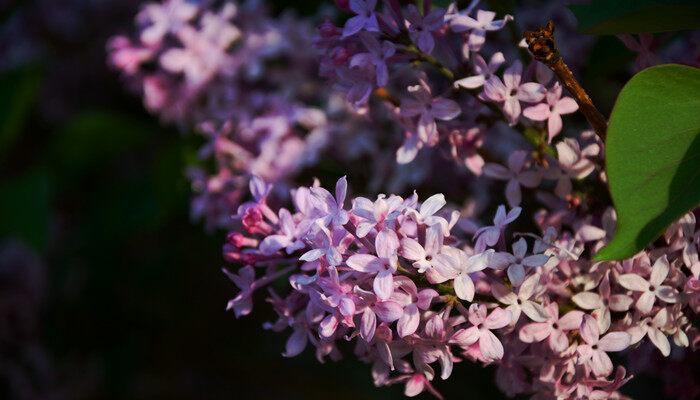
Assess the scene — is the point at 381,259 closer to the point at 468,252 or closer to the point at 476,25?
the point at 468,252

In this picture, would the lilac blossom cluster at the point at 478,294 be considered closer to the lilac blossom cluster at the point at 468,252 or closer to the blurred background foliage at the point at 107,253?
the lilac blossom cluster at the point at 468,252

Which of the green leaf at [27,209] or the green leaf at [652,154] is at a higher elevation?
the green leaf at [652,154]

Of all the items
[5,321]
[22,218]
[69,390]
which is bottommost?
[69,390]

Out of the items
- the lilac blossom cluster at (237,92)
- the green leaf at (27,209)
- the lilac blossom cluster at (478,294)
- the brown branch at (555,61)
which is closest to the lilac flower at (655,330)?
the lilac blossom cluster at (478,294)

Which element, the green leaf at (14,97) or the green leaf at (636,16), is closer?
the green leaf at (636,16)

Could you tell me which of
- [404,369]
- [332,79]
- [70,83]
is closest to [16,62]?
[70,83]

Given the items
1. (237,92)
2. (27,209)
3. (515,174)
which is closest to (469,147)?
(515,174)

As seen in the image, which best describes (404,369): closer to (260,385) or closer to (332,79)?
(332,79)
